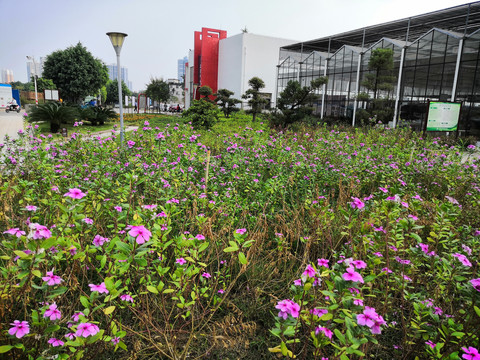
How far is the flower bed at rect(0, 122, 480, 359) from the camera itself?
4.34 feet

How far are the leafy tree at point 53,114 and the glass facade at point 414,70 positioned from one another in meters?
12.1

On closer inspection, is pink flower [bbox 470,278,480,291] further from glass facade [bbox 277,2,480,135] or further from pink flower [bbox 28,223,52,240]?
glass facade [bbox 277,2,480,135]

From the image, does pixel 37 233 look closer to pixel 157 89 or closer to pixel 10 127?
pixel 10 127

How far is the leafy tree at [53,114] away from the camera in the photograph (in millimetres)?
12562

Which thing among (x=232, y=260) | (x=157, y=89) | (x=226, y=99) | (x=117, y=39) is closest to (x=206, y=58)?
(x=157, y=89)

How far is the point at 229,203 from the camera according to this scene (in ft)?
9.71

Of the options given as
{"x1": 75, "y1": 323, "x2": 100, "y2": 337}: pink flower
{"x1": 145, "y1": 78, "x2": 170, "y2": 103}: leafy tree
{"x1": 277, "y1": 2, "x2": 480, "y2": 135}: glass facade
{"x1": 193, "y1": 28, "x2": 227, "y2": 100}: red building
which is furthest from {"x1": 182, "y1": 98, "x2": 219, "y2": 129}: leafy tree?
{"x1": 145, "y1": 78, "x2": 170, "y2": 103}: leafy tree

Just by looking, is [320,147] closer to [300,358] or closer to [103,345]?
[300,358]

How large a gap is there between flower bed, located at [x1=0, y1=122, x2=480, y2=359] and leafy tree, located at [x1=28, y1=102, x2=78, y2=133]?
9.16m

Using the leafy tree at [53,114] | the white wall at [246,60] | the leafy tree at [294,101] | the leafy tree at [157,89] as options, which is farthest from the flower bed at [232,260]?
the leafy tree at [157,89]

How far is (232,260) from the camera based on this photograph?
81.7 inches

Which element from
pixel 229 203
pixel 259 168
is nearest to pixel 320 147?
pixel 259 168

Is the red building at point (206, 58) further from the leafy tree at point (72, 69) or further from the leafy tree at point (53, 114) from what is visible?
the leafy tree at point (53, 114)

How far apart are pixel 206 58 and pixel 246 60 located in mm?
5608
